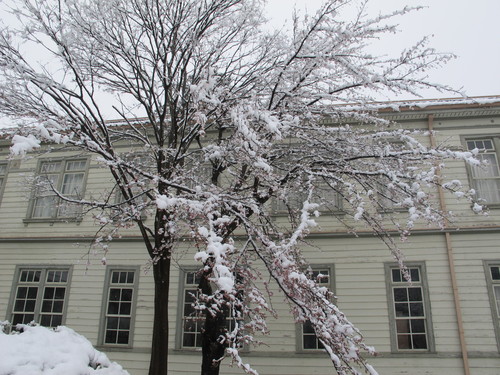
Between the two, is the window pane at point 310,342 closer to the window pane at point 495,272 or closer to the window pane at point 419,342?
the window pane at point 419,342

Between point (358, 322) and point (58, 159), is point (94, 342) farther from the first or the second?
point (358, 322)

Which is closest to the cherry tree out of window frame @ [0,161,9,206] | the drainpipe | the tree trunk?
the tree trunk

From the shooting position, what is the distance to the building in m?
10.5

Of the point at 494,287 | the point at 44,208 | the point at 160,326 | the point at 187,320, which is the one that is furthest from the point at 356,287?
the point at 44,208

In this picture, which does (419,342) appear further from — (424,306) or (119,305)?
(119,305)

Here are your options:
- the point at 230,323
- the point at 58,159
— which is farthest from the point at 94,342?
the point at 58,159

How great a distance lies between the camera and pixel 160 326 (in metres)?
7.71

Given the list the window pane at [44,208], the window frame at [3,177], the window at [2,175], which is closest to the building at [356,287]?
the window pane at [44,208]

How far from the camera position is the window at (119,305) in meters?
12.1

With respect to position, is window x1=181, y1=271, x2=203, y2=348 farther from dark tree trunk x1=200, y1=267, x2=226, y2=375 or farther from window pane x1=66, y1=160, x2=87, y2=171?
window pane x1=66, y1=160, x2=87, y2=171

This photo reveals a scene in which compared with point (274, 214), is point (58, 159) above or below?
above

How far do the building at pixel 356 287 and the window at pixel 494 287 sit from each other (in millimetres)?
26

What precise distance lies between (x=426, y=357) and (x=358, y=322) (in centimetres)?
176

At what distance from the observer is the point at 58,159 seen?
14094 millimetres
